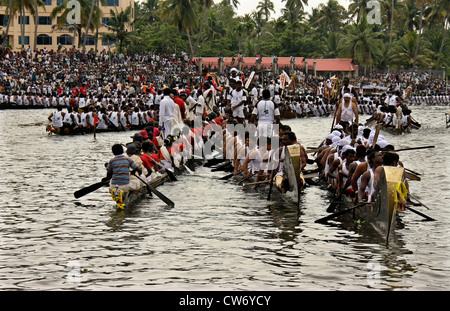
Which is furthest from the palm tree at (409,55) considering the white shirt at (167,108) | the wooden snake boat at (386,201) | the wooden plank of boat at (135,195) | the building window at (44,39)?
the wooden snake boat at (386,201)

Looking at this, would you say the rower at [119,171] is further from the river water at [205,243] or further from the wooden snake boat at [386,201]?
the wooden snake boat at [386,201]

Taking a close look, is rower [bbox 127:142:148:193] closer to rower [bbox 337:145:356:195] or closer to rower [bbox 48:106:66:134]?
rower [bbox 337:145:356:195]

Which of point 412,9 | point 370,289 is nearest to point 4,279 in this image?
point 370,289

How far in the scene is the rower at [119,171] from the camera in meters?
15.0

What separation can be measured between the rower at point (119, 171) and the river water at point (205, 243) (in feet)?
1.70

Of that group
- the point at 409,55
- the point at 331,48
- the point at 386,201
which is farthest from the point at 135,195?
the point at 409,55

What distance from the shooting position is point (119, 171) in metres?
15.1

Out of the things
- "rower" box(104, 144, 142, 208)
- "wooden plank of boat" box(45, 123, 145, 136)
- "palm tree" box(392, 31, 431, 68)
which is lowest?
"wooden plank of boat" box(45, 123, 145, 136)

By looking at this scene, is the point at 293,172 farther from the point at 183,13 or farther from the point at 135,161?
the point at 183,13

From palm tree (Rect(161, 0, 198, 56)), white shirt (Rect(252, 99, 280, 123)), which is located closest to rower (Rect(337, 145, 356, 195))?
white shirt (Rect(252, 99, 280, 123))
